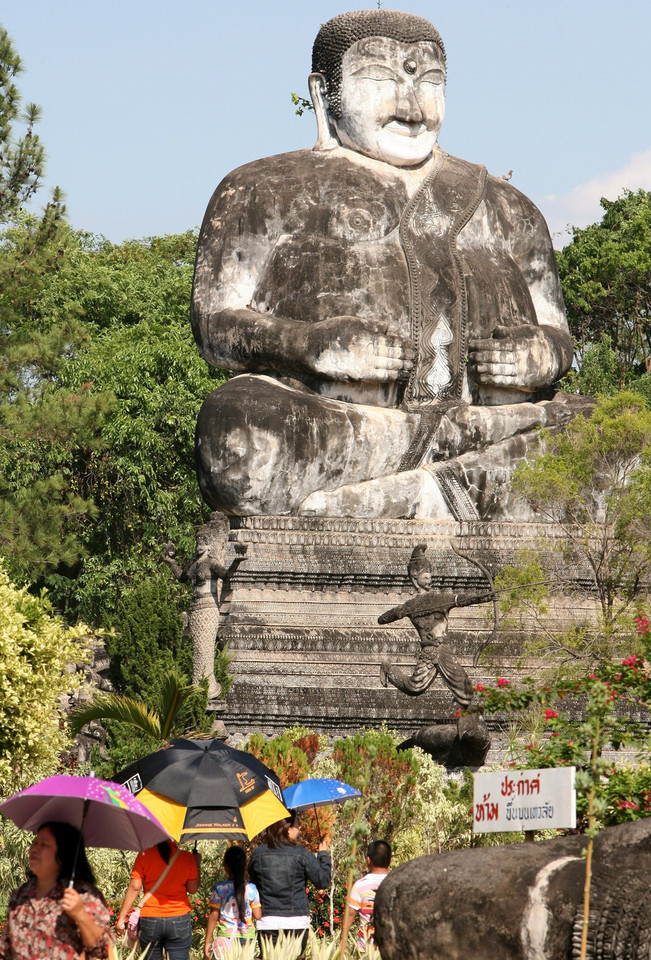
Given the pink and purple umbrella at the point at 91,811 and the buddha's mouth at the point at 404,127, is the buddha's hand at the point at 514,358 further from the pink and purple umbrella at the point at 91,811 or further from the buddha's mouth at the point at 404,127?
the pink and purple umbrella at the point at 91,811

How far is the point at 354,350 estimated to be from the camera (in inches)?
639

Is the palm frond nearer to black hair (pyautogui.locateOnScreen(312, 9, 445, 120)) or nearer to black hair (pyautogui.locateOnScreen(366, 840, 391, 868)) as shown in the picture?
black hair (pyautogui.locateOnScreen(366, 840, 391, 868))


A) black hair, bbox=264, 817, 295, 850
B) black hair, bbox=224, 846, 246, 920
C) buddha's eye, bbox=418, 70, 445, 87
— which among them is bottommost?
black hair, bbox=224, 846, 246, 920

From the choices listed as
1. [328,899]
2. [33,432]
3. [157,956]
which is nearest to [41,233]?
[33,432]

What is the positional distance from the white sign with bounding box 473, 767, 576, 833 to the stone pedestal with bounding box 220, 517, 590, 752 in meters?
7.00

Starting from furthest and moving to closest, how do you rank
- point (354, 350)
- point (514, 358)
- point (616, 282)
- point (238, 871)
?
point (616, 282)
point (514, 358)
point (354, 350)
point (238, 871)

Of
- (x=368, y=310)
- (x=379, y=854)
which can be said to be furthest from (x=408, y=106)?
(x=379, y=854)

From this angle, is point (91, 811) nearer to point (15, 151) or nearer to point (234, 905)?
point (234, 905)

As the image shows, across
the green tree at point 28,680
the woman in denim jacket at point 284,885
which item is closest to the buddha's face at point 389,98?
the green tree at point 28,680

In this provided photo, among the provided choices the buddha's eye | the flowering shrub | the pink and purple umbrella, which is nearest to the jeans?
the pink and purple umbrella

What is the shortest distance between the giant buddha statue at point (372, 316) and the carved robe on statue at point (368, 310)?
0.02 m

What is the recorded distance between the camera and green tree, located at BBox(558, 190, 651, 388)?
3014cm

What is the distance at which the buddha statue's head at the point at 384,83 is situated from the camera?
1741 centimetres

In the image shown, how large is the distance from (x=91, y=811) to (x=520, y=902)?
1.82 metres
